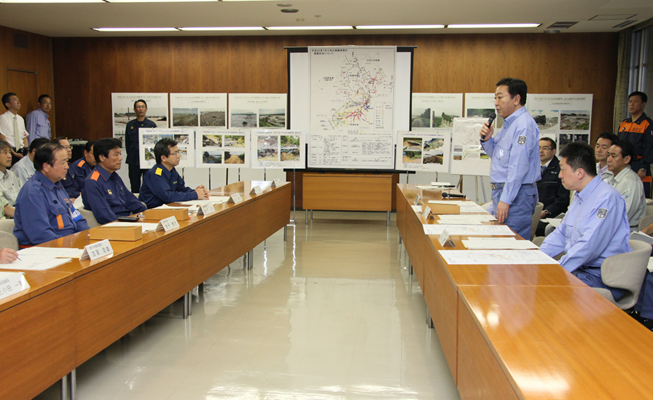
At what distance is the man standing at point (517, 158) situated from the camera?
3.50 m

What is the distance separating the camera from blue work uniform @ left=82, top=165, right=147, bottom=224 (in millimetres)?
3947

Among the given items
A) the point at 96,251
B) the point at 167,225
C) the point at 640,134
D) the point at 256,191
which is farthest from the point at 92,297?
the point at 640,134

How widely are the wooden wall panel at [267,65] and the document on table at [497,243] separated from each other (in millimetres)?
6183

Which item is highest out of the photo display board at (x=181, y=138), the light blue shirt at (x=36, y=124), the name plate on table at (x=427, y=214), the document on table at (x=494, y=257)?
the light blue shirt at (x=36, y=124)

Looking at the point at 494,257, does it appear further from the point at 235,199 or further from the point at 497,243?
the point at 235,199

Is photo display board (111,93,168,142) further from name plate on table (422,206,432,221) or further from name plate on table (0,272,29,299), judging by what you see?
name plate on table (0,272,29,299)

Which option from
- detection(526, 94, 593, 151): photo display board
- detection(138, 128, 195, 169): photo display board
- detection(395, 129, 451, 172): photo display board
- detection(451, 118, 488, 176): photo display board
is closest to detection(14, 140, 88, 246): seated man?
detection(138, 128, 195, 169): photo display board

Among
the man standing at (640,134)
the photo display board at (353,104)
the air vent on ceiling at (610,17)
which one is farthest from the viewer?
the photo display board at (353,104)

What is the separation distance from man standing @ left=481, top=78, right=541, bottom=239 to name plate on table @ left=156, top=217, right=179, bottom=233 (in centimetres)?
224

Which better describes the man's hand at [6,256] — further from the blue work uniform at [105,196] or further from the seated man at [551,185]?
the seated man at [551,185]

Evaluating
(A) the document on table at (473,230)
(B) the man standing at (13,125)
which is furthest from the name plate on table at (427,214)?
(B) the man standing at (13,125)

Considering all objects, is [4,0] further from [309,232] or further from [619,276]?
[619,276]

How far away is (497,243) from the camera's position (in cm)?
273

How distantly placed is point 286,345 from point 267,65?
6.56 m
